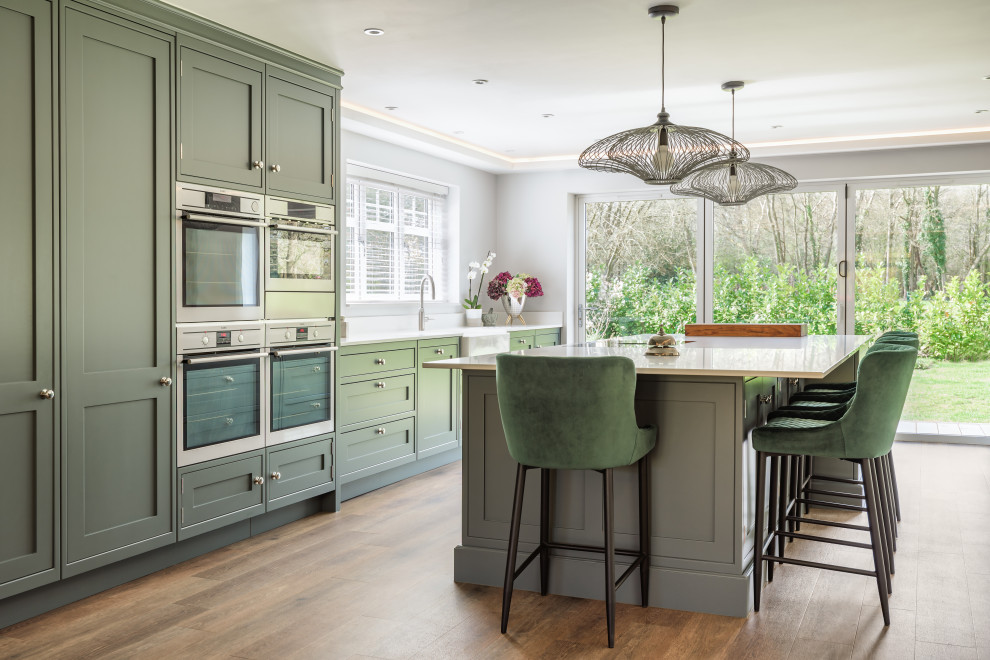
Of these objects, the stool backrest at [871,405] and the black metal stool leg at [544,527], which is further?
the black metal stool leg at [544,527]

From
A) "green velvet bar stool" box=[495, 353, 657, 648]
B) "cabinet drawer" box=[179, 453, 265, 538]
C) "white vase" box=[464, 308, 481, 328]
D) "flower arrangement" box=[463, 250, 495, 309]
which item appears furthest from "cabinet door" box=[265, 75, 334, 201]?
"white vase" box=[464, 308, 481, 328]

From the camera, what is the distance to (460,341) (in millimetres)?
5820

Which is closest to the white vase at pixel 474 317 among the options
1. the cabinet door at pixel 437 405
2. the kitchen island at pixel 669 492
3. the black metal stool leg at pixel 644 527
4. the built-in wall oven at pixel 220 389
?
the cabinet door at pixel 437 405

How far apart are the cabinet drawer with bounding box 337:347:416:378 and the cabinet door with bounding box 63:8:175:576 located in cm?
126

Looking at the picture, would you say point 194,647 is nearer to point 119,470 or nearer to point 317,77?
point 119,470

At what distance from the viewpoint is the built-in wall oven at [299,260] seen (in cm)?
405

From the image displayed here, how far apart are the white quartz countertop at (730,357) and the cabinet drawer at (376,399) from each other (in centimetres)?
135

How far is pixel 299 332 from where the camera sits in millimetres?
4203

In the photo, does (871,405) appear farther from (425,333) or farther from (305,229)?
(425,333)

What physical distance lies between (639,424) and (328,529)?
71.7 inches

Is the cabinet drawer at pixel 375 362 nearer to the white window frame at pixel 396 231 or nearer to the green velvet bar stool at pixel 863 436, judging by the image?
the white window frame at pixel 396 231

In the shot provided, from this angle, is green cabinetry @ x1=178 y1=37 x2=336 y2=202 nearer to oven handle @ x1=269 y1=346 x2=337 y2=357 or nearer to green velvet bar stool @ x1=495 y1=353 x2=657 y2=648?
oven handle @ x1=269 y1=346 x2=337 y2=357

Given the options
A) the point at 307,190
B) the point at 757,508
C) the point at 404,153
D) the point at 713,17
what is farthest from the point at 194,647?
the point at 404,153

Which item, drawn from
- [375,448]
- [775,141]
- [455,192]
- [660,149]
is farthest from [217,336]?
[775,141]
